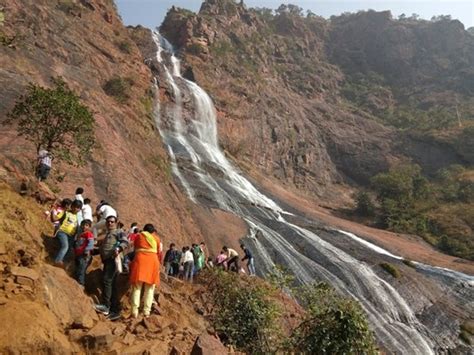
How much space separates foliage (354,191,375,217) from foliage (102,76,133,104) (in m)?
22.6

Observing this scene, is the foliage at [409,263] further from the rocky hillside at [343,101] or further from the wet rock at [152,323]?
the wet rock at [152,323]

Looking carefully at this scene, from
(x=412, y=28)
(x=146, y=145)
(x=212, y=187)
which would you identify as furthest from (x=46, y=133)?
(x=412, y=28)

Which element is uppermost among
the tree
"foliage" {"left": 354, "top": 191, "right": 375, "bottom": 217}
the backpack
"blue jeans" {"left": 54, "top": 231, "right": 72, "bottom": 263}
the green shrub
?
the tree

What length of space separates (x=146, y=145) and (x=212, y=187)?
5083mm

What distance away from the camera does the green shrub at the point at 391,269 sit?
2417 cm

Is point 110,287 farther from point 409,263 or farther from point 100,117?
point 409,263

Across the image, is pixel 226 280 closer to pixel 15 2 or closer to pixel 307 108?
pixel 15 2

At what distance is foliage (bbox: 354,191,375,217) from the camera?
42750 mm

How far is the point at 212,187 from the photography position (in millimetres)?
29781

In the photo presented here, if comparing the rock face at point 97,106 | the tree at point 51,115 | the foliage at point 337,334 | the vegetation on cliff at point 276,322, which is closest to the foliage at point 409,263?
the rock face at point 97,106

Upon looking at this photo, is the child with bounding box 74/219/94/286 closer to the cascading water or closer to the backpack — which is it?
the backpack

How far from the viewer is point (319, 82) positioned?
75.8 m

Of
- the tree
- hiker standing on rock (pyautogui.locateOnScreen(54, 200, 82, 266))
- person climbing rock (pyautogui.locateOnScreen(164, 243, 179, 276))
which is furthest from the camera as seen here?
person climbing rock (pyautogui.locateOnScreen(164, 243, 179, 276))

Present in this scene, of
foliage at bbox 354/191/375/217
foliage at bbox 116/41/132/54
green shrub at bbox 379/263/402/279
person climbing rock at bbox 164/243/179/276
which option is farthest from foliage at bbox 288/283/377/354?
foliage at bbox 116/41/132/54
